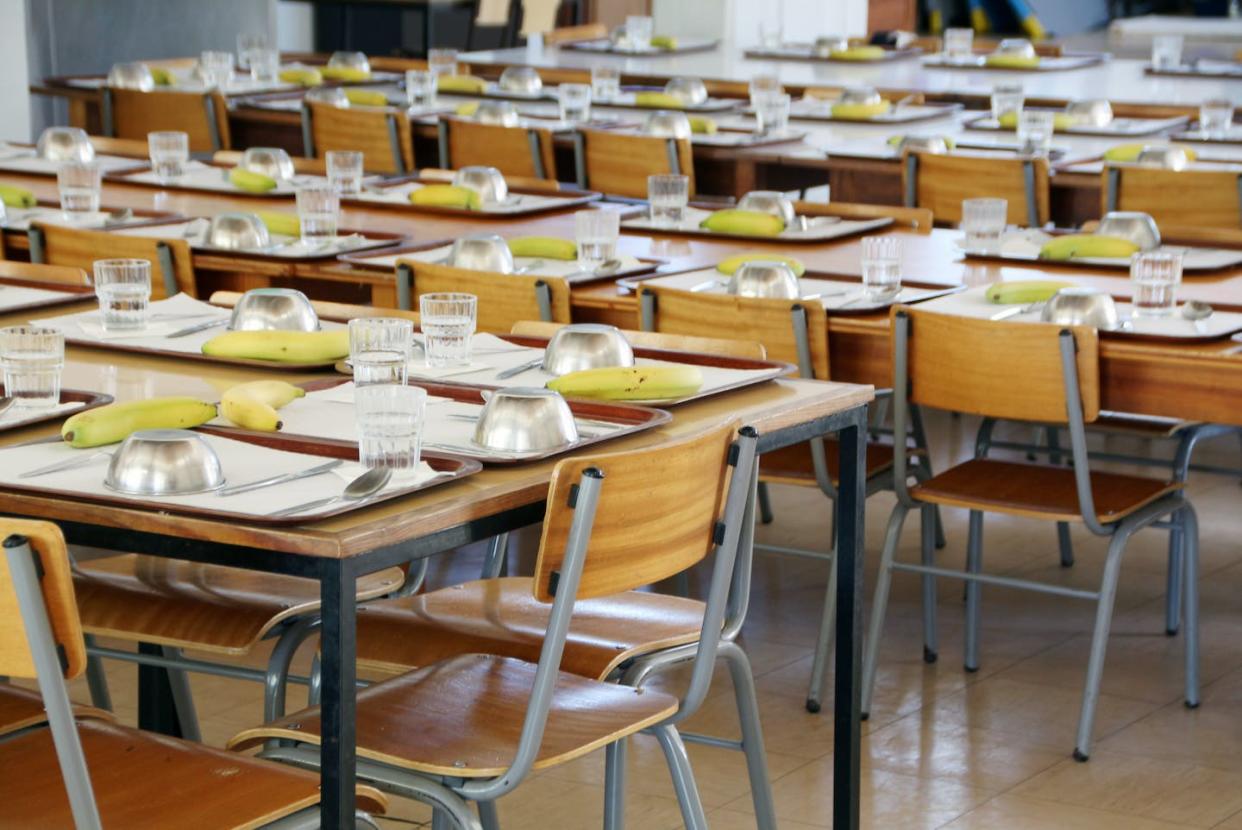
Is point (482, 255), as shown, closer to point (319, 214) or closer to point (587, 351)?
point (319, 214)

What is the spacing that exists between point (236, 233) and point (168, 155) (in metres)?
1.24

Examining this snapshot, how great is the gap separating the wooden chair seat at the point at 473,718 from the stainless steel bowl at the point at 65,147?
3.29 m

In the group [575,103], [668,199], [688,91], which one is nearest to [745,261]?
[668,199]

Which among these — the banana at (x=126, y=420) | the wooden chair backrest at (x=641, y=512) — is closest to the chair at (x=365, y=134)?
the banana at (x=126, y=420)

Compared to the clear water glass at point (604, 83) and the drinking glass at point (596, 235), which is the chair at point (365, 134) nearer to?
the clear water glass at point (604, 83)

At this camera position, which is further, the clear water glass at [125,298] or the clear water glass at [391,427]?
the clear water glass at [125,298]

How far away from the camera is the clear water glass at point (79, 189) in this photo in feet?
14.3

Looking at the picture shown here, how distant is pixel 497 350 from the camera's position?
2.81 m

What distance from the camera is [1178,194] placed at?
195 inches

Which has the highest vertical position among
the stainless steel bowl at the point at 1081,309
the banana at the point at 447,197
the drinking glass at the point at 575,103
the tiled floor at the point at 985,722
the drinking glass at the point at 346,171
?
the drinking glass at the point at 575,103

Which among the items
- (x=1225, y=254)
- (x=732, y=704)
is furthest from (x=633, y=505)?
(x=1225, y=254)

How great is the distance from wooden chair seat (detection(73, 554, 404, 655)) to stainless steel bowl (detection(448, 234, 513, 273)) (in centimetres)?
105

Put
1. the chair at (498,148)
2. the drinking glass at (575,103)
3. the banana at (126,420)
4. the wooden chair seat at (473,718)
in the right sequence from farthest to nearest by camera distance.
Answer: the drinking glass at (575,103)
the chair at (498,148)
the banana at (126,420)
the wooden chair seat at (473,718)

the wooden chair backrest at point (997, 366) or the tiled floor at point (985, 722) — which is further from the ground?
the wooden chair backrest at point (997, 366)
